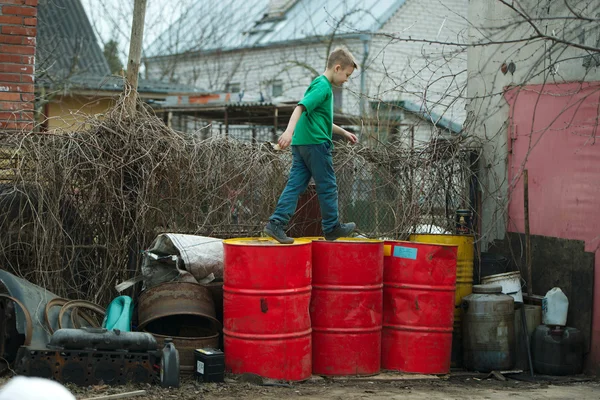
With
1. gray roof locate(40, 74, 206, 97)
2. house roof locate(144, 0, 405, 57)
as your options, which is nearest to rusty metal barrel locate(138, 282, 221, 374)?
gray roof locate(40, 74, 206, 97)

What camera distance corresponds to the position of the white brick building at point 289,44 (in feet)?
76.0

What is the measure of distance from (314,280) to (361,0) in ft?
65.3

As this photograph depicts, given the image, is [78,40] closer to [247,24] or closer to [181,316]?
[247,24]

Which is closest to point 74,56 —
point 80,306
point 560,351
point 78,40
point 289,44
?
point 78,40

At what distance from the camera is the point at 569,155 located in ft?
26.1

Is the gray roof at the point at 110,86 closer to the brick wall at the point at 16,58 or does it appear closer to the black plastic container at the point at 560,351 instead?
the brick wall at the point at 16,58

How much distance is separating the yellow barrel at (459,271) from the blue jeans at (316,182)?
166 centimetres

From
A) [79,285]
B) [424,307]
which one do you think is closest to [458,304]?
[424,307]

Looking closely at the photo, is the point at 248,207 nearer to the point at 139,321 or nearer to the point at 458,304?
the point at 139,321

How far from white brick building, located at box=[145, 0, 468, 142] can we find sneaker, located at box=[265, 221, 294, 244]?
45.5 ft

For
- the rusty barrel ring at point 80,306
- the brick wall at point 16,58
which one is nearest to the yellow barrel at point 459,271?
the rusty barrel ring at point 80,306

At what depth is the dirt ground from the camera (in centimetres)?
588

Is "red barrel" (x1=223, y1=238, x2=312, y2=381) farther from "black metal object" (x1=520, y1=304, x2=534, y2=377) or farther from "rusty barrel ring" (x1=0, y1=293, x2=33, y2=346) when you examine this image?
"black metal object" (x1=520, y1=304, x2=534, y2=377)

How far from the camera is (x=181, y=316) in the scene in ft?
23.2
